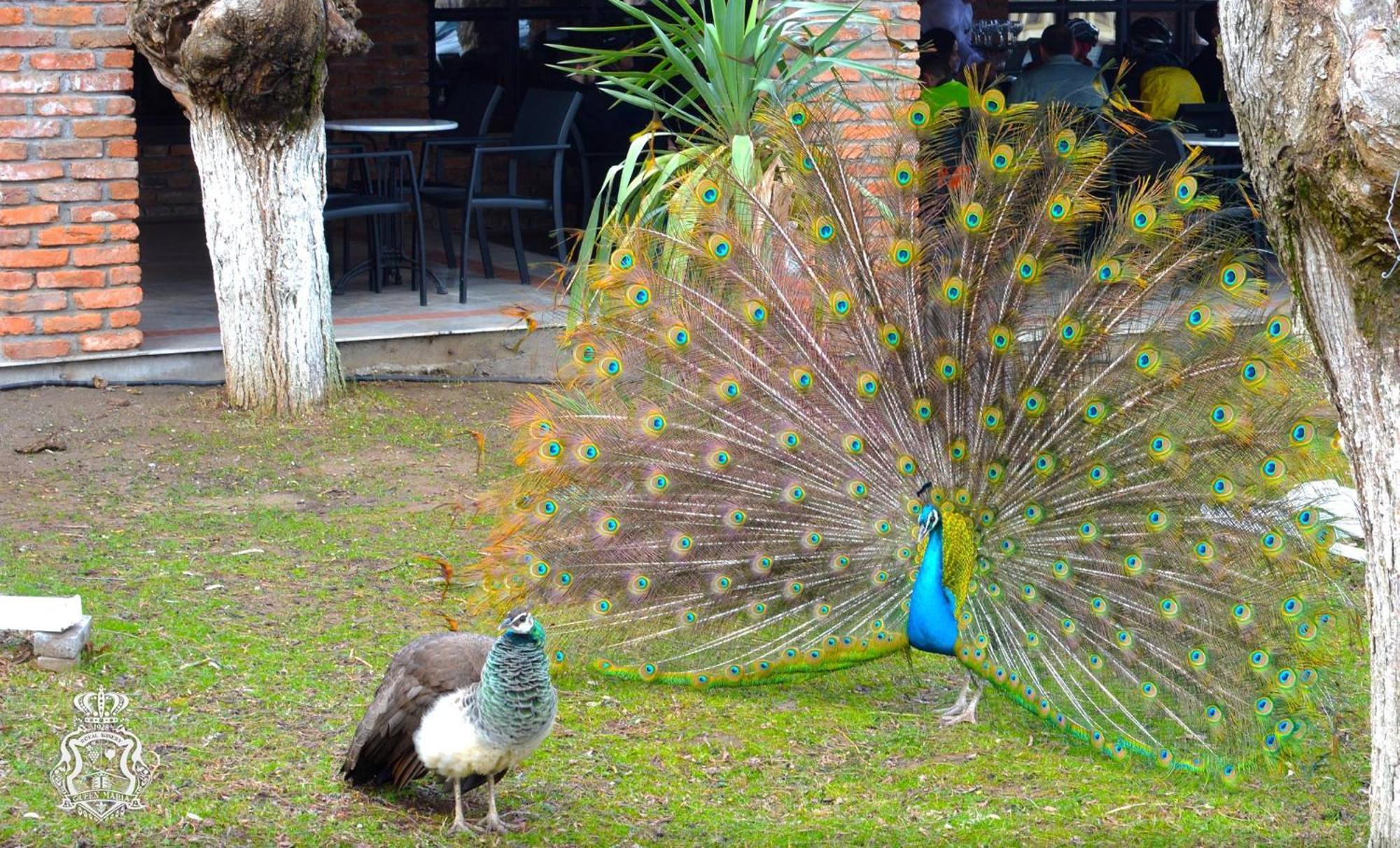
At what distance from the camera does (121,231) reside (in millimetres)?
7996

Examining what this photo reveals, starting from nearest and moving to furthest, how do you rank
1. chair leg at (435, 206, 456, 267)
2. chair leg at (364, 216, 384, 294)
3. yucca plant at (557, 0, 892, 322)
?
1. yucca plant at (557, 0, 892, 322)
2. chair leg at (364, 216, 384, 294)
3. chair leg at (435, 206, 456, 267)

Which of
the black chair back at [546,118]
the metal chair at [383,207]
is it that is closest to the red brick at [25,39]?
the metal chair at [383,207]

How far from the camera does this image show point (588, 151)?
12516mm

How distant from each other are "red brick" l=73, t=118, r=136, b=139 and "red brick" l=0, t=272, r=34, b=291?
74cm

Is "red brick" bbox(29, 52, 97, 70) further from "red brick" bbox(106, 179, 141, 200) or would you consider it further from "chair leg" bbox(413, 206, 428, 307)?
"chair leg" bbox(413, 206, 428, 307)

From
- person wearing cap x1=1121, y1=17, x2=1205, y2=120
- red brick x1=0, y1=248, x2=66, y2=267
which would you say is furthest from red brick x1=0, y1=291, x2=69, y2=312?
person wearing cap x1=1121, y1=17, x2=1205, y2=120

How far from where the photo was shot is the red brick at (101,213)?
7.89m

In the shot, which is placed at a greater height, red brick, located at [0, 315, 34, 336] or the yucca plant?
the yucca plant

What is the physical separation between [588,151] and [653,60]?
1343mm

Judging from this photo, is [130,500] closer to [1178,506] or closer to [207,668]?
[207,668]

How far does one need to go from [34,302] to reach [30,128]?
2.82 ft

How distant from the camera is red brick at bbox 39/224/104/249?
25.8 feet

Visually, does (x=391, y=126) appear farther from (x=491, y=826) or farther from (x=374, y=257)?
(x=491, y=826)

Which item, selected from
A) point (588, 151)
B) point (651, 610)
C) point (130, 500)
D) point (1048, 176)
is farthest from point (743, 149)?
point (588, 151)
